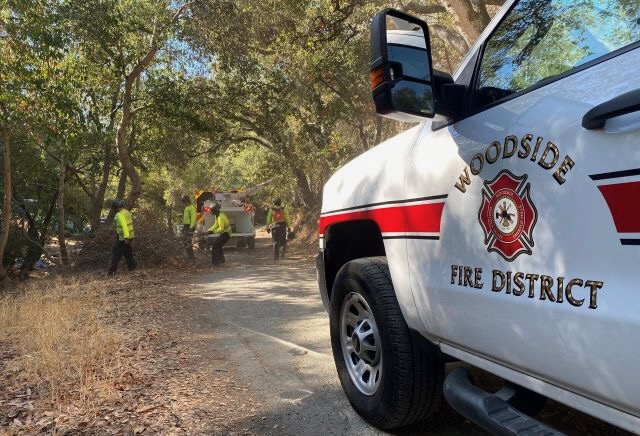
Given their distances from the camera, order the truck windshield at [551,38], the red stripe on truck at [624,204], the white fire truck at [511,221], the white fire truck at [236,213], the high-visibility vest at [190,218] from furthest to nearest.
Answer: the white fire truck at [236,213] < the high-visibility vest at [190,218] < the truck windshield at [551,38] < the white fire truck at [511,221] < the red stripe on truck at [624,204]

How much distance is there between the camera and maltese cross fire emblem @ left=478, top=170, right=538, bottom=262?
201 cm

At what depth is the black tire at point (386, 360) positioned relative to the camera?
2900mm

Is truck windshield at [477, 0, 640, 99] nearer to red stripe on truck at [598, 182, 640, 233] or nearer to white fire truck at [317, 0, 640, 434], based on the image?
white fire truck at [317, 0, 640, 434]

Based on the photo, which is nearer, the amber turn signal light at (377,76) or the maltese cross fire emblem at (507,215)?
the maltese cross fire emblem at (507,215)

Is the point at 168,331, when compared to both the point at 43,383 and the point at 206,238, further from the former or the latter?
the point at 206,238

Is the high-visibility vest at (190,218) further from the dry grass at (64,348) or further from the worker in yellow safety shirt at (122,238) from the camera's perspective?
the dry grass at (64,348)

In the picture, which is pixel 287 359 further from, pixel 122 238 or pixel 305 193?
pixel 305 193

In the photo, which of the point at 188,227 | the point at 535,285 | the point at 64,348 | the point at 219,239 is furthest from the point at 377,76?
the point at 188,227

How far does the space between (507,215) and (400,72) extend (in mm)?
788

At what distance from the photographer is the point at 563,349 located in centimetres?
184

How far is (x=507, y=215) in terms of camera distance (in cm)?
210

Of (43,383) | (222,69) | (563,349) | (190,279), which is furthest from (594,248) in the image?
(222,69)

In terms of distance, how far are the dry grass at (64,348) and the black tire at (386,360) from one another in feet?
6.90

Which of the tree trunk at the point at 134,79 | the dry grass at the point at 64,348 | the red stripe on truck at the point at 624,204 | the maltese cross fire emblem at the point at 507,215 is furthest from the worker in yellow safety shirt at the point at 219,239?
the red stripe on truck at the point at 624,204
